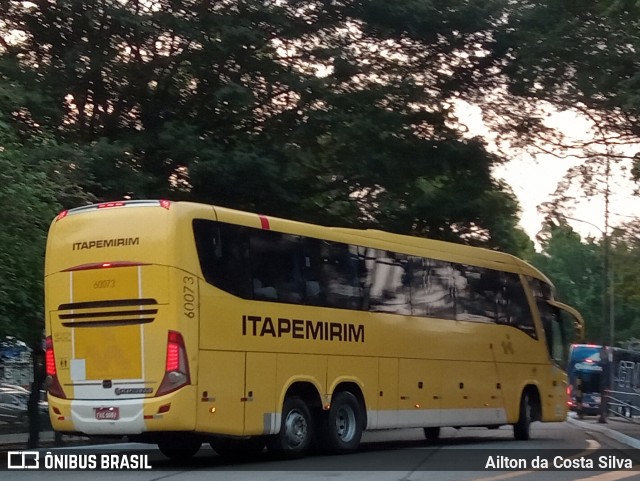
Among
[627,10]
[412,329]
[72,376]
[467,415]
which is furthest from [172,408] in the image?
[627,10]

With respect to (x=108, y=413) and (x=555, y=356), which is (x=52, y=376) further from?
(x=555, y=356)

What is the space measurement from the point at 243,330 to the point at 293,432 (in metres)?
2.04

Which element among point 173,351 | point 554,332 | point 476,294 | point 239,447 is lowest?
point 239,447

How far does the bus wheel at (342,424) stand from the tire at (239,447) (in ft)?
3.43

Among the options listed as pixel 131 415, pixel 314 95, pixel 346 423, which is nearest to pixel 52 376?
pixel 131 415

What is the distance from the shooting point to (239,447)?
1889 cm

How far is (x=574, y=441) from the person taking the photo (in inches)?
925

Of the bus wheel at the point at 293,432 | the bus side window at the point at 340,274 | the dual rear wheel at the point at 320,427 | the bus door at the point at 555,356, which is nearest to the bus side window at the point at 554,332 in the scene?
the bus door at the point at 555,356

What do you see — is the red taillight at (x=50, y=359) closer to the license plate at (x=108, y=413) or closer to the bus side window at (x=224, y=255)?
the license plate at (x=108, y=413)

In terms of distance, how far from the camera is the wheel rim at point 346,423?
58.7 ft

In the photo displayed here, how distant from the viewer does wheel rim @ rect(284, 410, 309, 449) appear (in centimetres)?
1680

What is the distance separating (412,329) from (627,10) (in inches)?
276

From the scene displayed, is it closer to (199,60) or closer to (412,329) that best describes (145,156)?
(199,60)

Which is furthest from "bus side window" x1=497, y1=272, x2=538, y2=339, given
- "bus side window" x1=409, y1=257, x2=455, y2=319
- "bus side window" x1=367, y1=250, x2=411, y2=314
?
"bus side window" x1=367, y1=250, x2=411, y2=314
